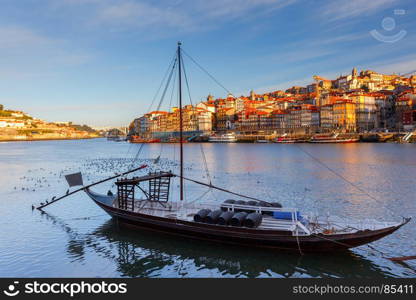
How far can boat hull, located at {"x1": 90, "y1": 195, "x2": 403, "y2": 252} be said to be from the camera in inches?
523

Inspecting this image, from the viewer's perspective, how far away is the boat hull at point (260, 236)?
1328 cm

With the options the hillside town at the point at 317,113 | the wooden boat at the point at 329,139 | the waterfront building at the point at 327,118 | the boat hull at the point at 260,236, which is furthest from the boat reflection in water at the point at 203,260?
the waterfront building at the point at 327,118

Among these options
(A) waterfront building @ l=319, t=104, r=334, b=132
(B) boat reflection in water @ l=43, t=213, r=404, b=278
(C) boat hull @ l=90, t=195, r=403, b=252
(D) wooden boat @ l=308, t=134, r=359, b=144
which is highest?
(A) waterfront building @ l=319, t=104, r=334, b=132

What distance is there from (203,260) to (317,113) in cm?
11805

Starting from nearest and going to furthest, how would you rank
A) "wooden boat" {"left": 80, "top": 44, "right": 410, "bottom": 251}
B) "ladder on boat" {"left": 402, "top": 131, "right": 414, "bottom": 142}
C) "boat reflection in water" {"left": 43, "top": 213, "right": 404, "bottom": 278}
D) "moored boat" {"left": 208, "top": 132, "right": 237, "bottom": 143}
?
"boat reflection in water" {"left": 43, "top": 213, "right": 404, "bottom": 278}
"wooden boat" {"left": 80, "top": 44, "right": 410, "bottom": 251}
"ladder on boat" {"left": 402, "top": 131, "right": 414, "bottom": 142}
"moored boat" {"left": 208, "top": 132, "right": 237, "bottom": 143}

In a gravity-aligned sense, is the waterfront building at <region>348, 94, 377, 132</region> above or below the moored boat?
above

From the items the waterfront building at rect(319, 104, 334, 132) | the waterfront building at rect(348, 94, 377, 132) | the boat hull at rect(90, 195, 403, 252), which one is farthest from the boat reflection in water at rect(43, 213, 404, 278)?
the waterfront building at rect(348, 94, 377, 132)

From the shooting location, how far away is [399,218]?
19.5 m

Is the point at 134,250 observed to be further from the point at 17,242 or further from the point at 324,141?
the point at 324,141

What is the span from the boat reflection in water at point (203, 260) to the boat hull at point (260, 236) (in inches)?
12.6

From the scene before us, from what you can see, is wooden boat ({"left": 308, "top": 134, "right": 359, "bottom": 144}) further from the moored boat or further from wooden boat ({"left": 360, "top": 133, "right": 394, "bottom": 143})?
the moored boat

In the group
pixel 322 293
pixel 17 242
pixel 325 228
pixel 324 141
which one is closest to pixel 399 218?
pixel 325 228

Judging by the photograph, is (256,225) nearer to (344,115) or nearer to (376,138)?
(376,138)

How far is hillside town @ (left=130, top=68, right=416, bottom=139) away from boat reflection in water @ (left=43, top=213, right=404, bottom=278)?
106101 millimetres
